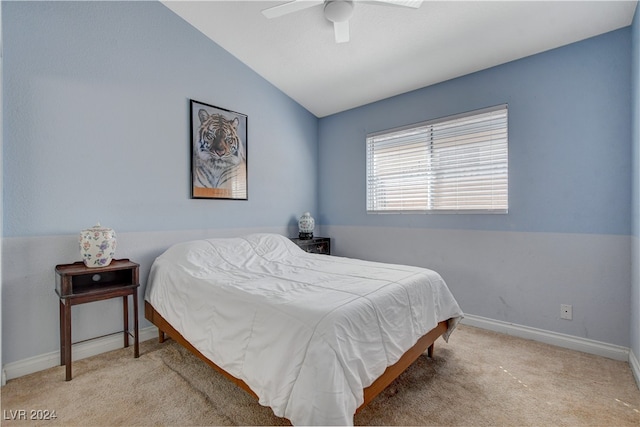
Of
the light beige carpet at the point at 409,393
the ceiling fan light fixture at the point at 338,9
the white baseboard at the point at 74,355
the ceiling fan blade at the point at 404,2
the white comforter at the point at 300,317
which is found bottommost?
the light beige carpet at the point at 409,393

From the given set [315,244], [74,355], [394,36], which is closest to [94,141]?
[74,355]

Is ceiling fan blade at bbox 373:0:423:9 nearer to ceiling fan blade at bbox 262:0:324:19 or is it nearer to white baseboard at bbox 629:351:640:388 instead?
ceiling fan blade at bbox 262:0:324:19

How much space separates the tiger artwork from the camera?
2898 mm

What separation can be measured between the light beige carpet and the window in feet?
4.42

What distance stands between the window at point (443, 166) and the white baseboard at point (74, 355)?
269 centimetres

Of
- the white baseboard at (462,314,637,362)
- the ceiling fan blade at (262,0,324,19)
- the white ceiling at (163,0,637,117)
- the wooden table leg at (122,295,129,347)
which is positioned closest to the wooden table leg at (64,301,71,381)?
the wooden table leg at (122,295,129,347)

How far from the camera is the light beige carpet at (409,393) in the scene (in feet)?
5.08

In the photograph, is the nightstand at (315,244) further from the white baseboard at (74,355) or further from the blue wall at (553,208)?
the white baseboard at (74,355)

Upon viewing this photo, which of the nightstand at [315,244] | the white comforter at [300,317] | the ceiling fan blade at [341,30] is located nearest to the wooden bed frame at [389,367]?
the white comforter at [300,317]

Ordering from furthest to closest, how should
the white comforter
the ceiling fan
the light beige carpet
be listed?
the ceiling fan → the light beige carpet → the white comforter

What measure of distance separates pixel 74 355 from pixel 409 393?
2.42 meters

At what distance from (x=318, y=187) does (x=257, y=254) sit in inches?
70.7

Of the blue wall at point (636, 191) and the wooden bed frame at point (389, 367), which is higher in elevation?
the blue wall at point (636, 191)

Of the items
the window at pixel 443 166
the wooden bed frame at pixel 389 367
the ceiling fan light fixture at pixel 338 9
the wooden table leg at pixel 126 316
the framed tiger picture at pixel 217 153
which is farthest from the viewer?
the framed tiger picture at pixel 217 153
